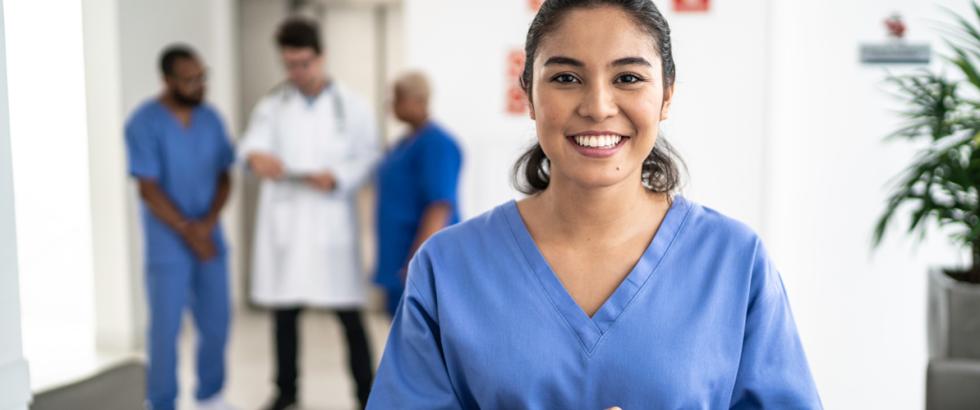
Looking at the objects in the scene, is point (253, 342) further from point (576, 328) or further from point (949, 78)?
point (576, 328)

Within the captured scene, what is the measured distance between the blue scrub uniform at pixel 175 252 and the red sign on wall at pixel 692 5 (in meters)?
1.66

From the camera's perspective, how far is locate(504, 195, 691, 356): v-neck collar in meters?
1.09

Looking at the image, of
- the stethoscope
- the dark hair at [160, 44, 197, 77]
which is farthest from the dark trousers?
the dark hair at [160, 44, 197, 77]


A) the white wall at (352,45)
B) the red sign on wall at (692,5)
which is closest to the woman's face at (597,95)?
the red sign on wall at (692,5)

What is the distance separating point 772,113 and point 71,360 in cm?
230

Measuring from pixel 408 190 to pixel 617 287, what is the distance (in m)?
1.75

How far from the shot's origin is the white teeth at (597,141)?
107cm

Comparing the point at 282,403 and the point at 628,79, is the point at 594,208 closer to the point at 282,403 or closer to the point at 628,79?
the point at 628,79

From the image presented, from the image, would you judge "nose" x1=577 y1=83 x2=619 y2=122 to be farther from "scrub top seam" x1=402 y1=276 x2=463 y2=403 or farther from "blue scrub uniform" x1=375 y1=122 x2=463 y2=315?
"blue scrub uniform" x1=375 y1=122 x2=463 y2=315

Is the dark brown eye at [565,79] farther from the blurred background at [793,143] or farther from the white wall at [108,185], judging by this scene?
the white wall at [108,185]

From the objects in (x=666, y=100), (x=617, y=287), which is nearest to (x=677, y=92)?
(x=666, y=100)

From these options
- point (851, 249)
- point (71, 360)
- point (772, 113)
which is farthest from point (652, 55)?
point (851, 249)

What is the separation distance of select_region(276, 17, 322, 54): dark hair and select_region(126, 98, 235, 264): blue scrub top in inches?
16.1

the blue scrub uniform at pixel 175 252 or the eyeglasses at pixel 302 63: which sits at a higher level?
the eyeglasses at pixel 302 63
